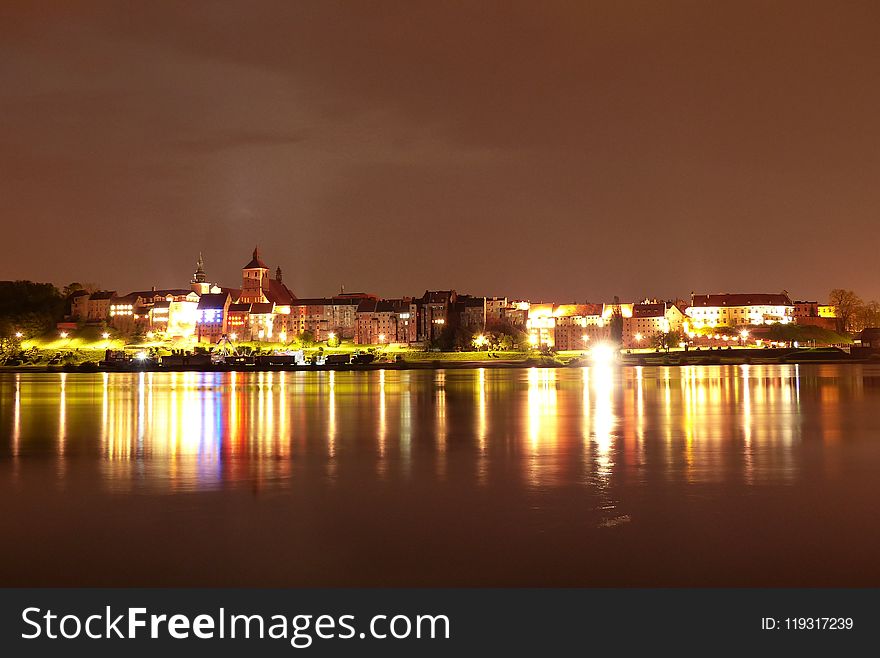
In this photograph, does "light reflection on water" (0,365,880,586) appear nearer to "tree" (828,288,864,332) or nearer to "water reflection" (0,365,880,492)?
"water reflection" (0,365,880,492)

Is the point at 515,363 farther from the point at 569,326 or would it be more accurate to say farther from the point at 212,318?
the point at 212,318

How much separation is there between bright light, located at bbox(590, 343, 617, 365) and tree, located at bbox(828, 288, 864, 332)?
29.9 meters

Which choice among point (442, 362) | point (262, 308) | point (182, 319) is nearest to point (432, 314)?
point (262, 308)

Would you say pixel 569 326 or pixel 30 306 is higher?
pixel 30 306

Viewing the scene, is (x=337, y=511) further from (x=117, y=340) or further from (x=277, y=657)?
(x=117, y=340)

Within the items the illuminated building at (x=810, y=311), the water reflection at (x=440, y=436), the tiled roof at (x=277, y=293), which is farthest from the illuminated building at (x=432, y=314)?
the water reflection at (x=440, y=436)

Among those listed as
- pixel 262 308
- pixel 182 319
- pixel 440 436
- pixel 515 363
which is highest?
pixel 262 308

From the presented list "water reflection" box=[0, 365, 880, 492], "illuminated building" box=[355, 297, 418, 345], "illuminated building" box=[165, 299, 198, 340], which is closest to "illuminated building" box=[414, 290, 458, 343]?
"illuminated building" box=[355, 297, 418, 345]

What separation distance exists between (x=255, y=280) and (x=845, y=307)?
84.8 metres

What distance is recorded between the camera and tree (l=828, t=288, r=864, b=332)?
110688mm

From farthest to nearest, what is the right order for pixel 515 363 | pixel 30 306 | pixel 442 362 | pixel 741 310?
pixel 741 310, pixel 30 306, pixel 442 362, pixel 515 363

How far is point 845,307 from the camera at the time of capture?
364ft

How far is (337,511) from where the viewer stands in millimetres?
9344

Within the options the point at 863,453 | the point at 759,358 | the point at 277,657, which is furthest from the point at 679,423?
the point at 759,358
